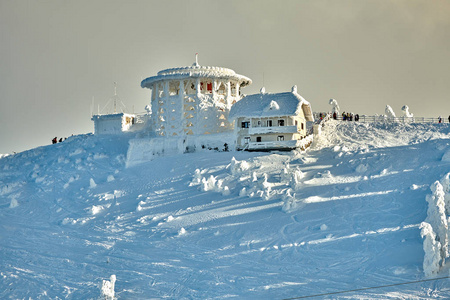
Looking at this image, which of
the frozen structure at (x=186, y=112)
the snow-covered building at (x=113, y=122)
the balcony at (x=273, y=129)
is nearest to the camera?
the balcony at (x=273, y=129)

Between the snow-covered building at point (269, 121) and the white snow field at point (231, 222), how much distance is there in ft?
5.42

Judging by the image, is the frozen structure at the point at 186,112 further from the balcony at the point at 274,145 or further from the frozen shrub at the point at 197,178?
the frozen shrub at the point at 197,178

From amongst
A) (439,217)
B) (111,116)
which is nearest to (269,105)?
(111,116)

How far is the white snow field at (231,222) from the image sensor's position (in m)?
31.8

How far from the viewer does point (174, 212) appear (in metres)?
42.1

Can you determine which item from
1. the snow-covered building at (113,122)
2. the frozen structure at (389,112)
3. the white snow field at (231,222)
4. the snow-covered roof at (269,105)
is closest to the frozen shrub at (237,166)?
the white snow field at (231,222)

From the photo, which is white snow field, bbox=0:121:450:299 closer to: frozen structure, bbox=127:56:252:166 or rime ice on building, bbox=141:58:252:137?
frozen structure, bbox=127:56:252:166

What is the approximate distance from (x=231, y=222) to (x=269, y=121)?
49.6ft

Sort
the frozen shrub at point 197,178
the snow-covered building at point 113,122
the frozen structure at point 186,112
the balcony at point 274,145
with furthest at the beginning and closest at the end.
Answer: the snow-covered building at point 113,122 → the frozen structure at point 186,112 → the balcony at point 274,145 → the frozen shrub at point 197,178

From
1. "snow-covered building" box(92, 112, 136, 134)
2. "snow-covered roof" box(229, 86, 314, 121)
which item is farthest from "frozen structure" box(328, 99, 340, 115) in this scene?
"snow-covered building" box(92, 112, 136, 134)

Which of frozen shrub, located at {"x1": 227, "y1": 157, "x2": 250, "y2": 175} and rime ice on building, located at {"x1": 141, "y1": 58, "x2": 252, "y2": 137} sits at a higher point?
rime ice on building, located at {"x1": 141, "y1": 58, "x2": 252, "y2": 137}

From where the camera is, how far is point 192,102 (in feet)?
183

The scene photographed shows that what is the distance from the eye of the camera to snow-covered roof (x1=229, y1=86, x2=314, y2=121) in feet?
166

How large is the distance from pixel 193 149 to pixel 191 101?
5.25 m
